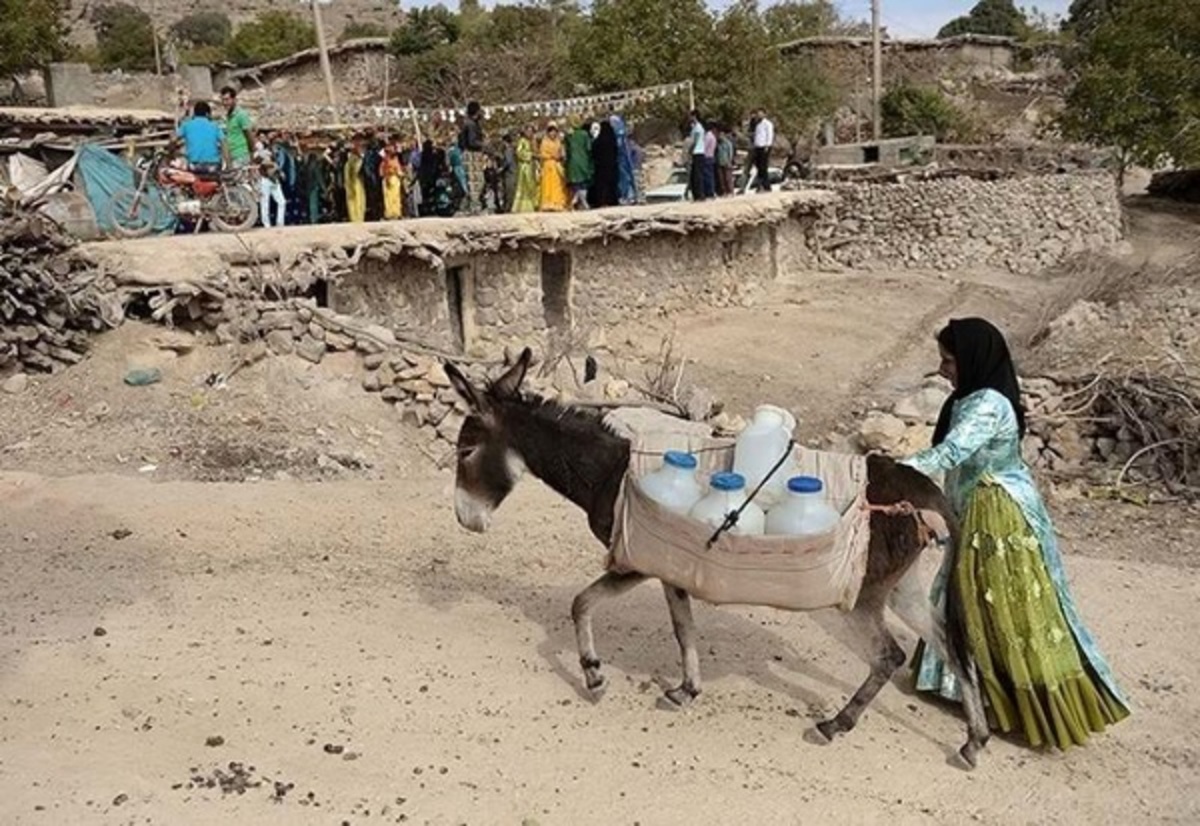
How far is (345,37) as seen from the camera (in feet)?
141

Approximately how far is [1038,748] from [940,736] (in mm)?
391

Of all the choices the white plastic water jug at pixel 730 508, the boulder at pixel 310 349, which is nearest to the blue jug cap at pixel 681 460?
the white plastic water jug at pixel 730 508

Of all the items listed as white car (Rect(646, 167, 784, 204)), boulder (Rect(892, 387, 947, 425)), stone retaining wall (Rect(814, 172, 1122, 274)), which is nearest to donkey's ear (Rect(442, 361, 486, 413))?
boulder (Rect(892, 387, 947, 425))

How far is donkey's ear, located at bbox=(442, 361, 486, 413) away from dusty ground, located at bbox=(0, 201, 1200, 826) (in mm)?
1235

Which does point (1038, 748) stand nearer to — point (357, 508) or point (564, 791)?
point (564, 791)

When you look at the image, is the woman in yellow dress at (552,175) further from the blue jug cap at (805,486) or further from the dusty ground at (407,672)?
the blue jug cap at (805,486)

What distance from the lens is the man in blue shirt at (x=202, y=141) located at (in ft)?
42.2

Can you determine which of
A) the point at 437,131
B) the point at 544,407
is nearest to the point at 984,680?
the point at 544,407

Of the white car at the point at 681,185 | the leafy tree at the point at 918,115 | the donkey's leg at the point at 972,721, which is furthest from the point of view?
the leafy tree at the point at 918,115

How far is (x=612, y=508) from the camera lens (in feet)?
16.2

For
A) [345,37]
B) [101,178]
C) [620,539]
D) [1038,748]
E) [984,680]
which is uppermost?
[345,37]

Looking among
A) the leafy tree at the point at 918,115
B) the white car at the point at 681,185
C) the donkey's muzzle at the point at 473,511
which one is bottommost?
the donkey's muzzle at the point at 473,511

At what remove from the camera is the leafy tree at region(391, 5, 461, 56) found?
36.4 metres

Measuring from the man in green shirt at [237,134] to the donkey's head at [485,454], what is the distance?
9262 millimetres
